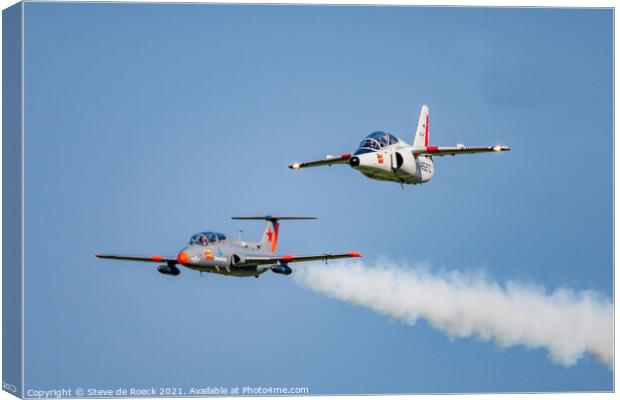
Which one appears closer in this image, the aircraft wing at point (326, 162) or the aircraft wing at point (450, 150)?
the aircraft wing at point (450, 150)

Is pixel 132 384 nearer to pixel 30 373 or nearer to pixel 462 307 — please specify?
pixel 30 373

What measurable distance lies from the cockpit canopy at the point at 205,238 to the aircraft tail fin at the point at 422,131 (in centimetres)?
788

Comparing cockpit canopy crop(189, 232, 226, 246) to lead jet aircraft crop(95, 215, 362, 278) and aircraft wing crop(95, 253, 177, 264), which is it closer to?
lead jet aircraft crop(95, 215, 362, 278)

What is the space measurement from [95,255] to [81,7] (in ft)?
30.6

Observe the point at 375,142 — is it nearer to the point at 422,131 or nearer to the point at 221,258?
the point at 422,131

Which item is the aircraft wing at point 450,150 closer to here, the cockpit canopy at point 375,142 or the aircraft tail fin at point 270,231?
the cockpit canopy at point 375,142

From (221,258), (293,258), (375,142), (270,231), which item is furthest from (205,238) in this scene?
(375,142)

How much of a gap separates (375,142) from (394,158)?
858mm

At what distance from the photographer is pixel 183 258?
65.5 m

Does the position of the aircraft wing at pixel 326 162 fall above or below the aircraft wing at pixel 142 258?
above

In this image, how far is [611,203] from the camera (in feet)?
207

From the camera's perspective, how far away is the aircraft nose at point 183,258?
65500 millimetres

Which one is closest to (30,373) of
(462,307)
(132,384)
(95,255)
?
(132,384)

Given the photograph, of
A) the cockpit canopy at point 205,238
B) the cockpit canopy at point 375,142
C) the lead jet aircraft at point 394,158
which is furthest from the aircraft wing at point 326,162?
the cockpit canopy at point 205,238
